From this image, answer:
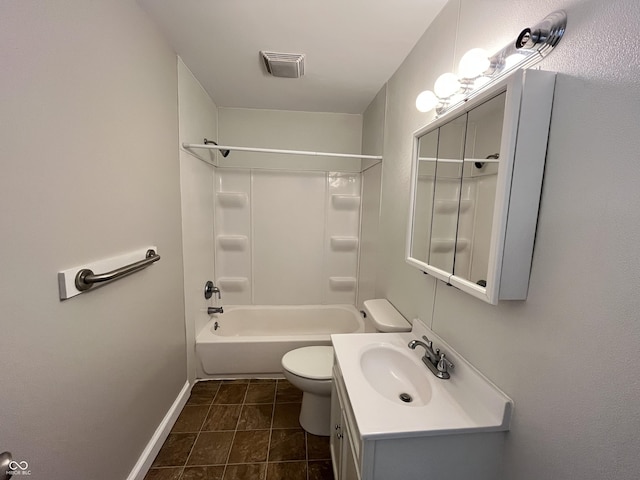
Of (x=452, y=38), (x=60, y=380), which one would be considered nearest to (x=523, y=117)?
(x=452, y=38)

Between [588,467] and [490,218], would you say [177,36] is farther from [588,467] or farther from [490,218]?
[588,467]

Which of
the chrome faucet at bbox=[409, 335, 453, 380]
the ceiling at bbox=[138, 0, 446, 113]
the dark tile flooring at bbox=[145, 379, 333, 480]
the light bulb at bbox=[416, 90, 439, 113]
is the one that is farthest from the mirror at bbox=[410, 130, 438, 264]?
the dark tile flooring at bbox=[145, 379, 333, 480]

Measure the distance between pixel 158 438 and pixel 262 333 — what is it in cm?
131

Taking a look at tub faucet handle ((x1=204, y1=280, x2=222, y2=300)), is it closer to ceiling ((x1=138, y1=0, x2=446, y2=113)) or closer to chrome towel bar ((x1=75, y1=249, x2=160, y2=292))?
chrome towel bar ((x1=75, y1=249, x2=160, y2=292))

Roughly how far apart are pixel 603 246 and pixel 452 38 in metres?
1.09

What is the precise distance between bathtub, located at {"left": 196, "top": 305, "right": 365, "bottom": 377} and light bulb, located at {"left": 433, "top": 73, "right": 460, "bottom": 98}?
6.30ft

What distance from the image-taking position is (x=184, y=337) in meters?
1.98

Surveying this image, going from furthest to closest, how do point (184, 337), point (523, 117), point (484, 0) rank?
point (184, 337)
point (484, 0)
point (523, 117)

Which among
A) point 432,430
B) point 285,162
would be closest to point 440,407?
point 432,430

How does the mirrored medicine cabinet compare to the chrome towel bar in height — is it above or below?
above

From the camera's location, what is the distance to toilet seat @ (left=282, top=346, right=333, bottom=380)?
171 cm

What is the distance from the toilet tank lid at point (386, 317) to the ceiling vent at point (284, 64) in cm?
168

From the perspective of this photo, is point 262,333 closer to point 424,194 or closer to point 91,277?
point 91,277

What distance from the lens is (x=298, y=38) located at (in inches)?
59.7
